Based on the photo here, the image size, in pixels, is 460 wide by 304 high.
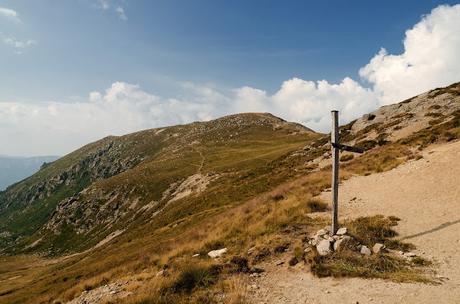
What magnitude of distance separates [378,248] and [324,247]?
7.59ft

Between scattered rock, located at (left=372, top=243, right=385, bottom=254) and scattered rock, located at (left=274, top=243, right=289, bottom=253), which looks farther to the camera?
scattered rock, located at (left=274, top=243, right=289, bottom=253)

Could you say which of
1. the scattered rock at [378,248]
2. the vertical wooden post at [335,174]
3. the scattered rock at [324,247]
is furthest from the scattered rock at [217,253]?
the scattered rock at [378,248]

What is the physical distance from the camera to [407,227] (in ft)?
59.7

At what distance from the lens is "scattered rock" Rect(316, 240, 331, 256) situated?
618 inches

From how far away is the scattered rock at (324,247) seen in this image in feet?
51.5

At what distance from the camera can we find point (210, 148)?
15262 centimetres

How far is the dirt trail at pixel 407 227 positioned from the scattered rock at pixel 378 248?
158cm

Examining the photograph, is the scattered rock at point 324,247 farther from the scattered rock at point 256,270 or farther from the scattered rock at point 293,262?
the scattered rock at point 256,270

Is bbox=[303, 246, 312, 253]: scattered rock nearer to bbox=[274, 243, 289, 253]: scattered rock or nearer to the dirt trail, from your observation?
bbox=[274, 243, 289, 253]: scattered rock

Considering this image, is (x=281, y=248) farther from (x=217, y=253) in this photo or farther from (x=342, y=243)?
(x=217, y=253)

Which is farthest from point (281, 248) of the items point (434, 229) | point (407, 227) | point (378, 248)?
point (434, 229)

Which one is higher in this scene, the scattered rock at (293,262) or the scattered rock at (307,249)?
the scattered rock at (307,249)

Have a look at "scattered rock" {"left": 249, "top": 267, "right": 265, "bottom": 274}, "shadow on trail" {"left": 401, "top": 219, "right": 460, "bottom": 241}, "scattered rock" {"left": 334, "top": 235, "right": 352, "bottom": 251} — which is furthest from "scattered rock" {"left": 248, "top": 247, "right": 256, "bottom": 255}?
"shadow on trail" {"left": 401, "top": 219, "right": 460, "bottom": 241}

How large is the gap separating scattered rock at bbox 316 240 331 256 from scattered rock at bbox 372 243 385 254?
1.94 metres
